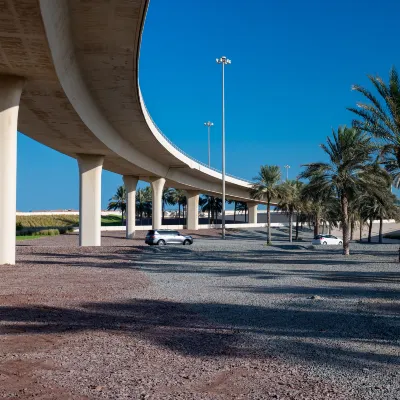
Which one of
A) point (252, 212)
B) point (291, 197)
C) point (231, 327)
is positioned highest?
point (291, 197)

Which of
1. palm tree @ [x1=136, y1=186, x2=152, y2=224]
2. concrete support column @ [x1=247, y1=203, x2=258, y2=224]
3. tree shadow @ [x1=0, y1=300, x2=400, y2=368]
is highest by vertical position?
palm tree @ [x1=136, y1=186, x2=152, y2=224]

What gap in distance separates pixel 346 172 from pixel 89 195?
17.1 meters

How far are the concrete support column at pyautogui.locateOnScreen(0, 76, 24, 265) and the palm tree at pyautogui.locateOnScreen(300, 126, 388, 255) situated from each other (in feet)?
56.2

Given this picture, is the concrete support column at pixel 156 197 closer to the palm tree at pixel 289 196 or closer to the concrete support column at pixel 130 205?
the concrete support column at pixel 130 205

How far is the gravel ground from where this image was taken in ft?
18.7

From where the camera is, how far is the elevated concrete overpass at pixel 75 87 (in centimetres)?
1434

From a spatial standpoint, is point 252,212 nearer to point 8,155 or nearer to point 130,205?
point 130,205

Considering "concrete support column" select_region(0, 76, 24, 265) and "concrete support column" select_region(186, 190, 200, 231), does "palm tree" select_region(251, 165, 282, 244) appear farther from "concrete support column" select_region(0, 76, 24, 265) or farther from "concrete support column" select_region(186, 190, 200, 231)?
→ "concrete support column" select_region(0, 76, 24, 265)

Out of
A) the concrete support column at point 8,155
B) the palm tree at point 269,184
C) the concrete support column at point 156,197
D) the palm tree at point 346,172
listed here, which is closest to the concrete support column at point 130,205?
the concrete support column at point 156,197

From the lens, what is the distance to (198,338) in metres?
8.17

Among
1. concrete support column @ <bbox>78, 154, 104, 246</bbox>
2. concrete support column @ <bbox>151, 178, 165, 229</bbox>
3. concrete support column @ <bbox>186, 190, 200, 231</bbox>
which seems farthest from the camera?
concrete support column @ <bbox>186, 190, 200, 231</bbox>

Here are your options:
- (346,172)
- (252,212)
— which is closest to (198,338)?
(346,172)

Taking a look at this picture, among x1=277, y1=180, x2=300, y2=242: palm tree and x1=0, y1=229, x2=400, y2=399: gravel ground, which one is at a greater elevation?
x1=277, y1=180, x2=300, y2=242: palm tree

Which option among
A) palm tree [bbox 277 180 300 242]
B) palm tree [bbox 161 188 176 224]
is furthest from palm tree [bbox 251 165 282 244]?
palm tree [bbox 161 188 176 224]
